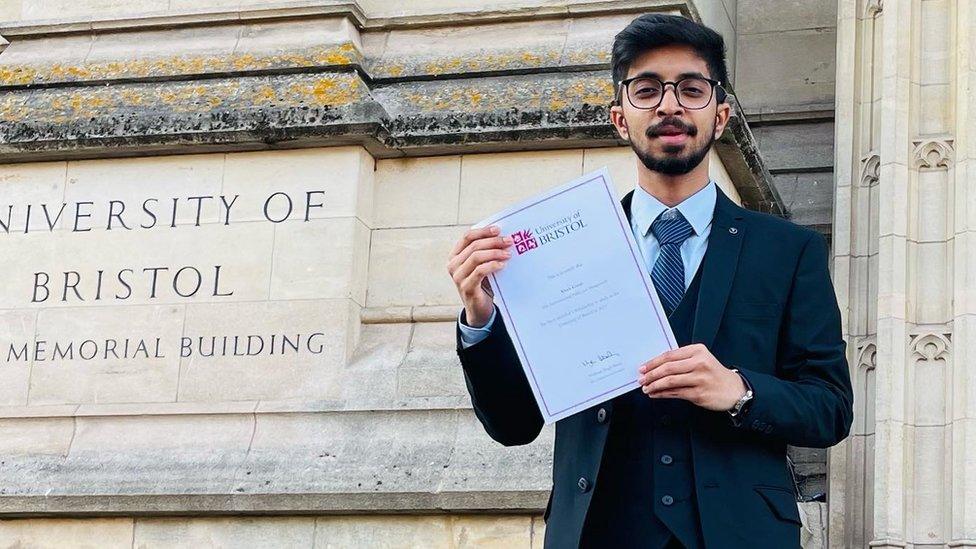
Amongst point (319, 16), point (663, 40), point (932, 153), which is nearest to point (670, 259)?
point (663, 40)

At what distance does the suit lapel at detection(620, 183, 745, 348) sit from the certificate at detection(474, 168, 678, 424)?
0.12m

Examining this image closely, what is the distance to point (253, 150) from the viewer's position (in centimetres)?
742

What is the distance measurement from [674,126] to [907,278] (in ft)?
13.4

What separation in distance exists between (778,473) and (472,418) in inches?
129

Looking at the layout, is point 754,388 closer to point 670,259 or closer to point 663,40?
point 670,259

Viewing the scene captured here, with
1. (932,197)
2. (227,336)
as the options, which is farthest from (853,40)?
(227,336)

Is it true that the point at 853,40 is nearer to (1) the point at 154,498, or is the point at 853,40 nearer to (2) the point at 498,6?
(2) the point at 498,6

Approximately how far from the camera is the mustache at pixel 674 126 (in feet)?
11.7

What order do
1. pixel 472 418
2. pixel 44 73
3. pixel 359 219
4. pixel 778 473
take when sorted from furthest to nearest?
pixel 44 73 → pixel 359 219 → pixel 472 418 → pixel 778 473

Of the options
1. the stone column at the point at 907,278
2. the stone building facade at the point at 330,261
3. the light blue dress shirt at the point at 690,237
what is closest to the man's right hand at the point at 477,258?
the light blue dress shirt at the point at 690,237

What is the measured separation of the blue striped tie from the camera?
11.9 feet

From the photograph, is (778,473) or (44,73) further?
(44,73)

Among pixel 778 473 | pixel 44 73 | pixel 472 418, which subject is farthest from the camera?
pixel 44 73
